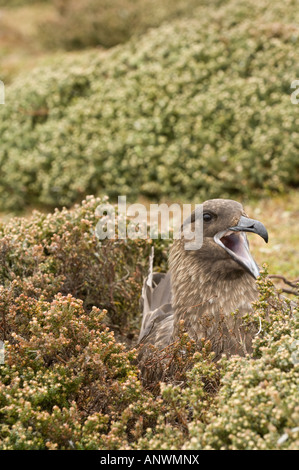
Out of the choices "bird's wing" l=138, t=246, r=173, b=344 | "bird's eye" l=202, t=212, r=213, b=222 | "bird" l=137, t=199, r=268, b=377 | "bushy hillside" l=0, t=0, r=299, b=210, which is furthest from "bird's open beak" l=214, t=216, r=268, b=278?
"bushy hillside" l=0, t=0, r=299, b=210

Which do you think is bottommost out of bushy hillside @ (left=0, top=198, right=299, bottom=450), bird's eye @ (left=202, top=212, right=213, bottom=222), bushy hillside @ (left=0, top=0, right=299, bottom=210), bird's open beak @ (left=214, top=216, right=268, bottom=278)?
bushy hillside @ (left=0, top=198, right=299, bottom=450)

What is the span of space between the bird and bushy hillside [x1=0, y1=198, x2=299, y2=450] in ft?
0.51

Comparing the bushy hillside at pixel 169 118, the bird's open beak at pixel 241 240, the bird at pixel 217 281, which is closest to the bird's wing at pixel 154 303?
the bird at pixel 217 281

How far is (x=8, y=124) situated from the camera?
956 centimetres

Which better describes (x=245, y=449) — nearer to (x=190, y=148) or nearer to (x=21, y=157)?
(x=190, y=148)

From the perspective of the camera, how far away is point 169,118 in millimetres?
8250

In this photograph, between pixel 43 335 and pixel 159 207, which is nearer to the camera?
pixel 43 335

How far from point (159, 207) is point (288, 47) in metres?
2.73

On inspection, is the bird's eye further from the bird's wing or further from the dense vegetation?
the bird's wing

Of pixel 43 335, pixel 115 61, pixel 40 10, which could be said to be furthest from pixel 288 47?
pixel 40 10

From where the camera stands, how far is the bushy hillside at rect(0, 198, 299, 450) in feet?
7.34

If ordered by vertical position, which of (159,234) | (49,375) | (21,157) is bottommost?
(49,375)

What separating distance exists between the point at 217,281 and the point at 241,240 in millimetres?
261

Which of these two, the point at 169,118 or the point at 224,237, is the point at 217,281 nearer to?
the point at 224,237
